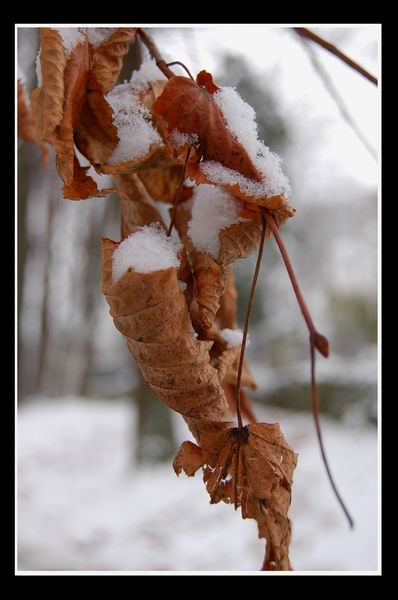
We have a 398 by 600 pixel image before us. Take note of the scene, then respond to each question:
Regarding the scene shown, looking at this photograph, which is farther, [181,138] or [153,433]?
[153,433]

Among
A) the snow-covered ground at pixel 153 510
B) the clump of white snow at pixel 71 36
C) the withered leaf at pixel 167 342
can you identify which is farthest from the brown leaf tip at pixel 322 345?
the snow-covered ground at pixel 153 510

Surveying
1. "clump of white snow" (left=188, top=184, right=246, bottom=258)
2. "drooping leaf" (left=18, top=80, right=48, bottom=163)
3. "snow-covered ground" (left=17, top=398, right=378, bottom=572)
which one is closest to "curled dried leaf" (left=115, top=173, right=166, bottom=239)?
"clump of white snow" (left=188, top=184, right=246, bottom=258)

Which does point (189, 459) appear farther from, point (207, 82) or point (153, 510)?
point (153, 510)

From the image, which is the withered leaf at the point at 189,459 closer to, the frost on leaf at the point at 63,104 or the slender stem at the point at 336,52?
the frost on leaf at the point at 63,104

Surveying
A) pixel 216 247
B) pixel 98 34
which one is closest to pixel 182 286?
pixel 216 247

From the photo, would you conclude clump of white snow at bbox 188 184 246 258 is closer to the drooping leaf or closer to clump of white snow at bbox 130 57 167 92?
clump of white snow at bbox 130 57 167 92

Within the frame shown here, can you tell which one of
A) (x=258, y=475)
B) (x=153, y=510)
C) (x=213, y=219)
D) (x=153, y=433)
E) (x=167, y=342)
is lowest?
(x=153, y=510)
